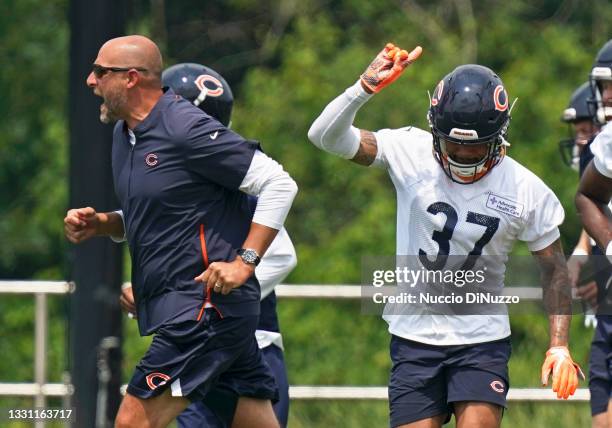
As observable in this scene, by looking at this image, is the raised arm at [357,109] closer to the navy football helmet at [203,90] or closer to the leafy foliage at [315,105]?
the navy football helmet at [203,90]

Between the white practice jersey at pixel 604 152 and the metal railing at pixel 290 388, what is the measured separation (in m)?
2.20

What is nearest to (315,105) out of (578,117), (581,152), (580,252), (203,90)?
(578,117)

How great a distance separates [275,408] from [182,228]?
1352 millimetres

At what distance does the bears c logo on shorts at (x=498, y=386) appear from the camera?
20.6 ft

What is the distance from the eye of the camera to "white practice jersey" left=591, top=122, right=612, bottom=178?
20.7 feet

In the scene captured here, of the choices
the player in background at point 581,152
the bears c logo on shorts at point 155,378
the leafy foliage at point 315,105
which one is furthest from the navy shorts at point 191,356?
the leafy foliage at point 315,105

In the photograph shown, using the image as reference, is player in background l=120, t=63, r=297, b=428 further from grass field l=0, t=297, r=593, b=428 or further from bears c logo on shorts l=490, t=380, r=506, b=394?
grass field l=0, t=297, r=593, b=428

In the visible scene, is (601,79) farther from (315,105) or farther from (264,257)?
(315,105)

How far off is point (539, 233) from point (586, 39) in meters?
10.4

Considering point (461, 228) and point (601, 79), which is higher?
point (601, 79)

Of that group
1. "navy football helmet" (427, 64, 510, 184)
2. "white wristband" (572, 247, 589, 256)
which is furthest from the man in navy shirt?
"white wristband" (572, 247, 589, 256)

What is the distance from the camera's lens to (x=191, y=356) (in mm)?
6129

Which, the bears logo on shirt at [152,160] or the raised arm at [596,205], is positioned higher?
the bears logo on shirt at [152,160]

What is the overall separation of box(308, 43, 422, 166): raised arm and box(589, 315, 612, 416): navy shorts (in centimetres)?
155
